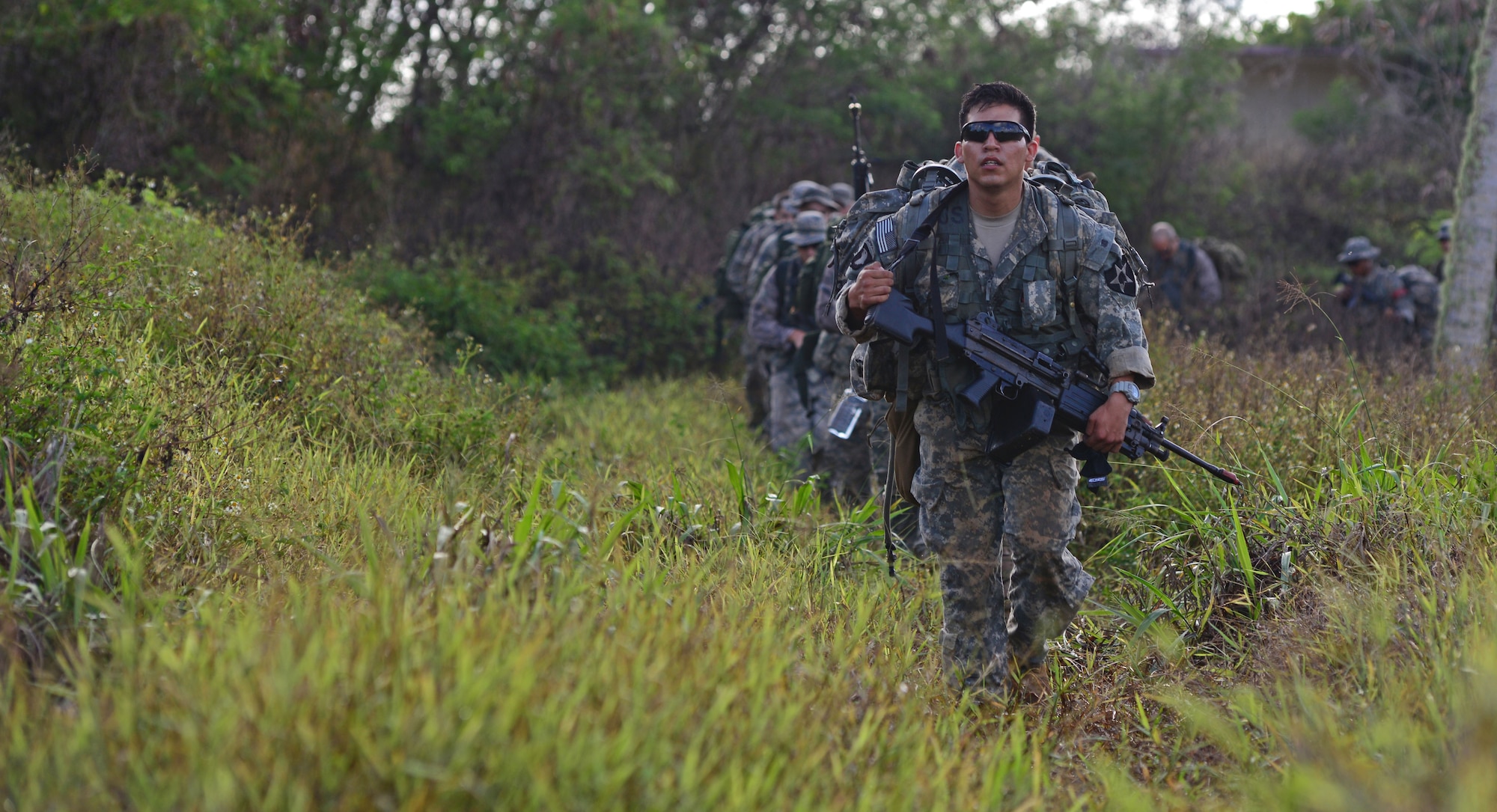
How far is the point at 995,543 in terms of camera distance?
4.07 metres

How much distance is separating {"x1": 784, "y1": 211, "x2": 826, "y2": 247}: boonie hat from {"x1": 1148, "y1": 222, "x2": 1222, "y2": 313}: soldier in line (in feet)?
16.2

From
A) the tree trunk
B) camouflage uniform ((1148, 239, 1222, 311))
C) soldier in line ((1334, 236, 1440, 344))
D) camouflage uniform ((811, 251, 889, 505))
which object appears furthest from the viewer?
camouflage uniform ((1148, 239, 1222, 311))

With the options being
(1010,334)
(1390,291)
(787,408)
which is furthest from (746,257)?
(1010,334)

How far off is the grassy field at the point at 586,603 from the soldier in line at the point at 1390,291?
17.3 ft

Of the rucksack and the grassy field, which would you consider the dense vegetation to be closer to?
the rucksack

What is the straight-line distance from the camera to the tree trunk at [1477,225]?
8227mm

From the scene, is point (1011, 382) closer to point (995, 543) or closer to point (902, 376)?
point (902, 376)

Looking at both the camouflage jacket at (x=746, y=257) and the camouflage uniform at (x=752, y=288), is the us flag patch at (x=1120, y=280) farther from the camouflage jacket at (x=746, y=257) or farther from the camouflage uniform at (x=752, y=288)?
the camouflage jacket at (x=746, y=257)

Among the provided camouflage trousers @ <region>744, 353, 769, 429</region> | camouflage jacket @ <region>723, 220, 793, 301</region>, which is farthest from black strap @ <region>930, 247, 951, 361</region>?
camouflage jacket @ <region>723, 220, 793, 301</region>

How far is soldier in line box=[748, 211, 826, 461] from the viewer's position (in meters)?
7.38

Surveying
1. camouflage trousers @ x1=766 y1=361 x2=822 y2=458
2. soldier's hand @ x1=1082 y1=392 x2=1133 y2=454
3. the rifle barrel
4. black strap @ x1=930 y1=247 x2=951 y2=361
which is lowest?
camouflage trousers @ x1=766 y1=361 x2=822 y2=458

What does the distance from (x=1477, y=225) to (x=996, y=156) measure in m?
6.09

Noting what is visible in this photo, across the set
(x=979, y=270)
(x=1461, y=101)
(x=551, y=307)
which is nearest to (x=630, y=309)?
(x=551, y=307)

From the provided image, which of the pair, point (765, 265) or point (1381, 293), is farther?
point (1381, 293)
